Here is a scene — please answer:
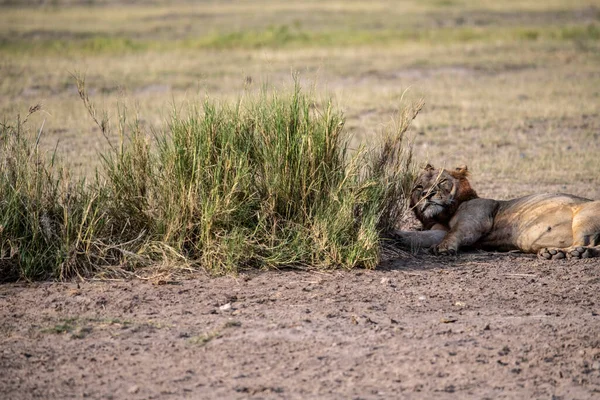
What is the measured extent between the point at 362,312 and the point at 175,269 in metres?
1.53

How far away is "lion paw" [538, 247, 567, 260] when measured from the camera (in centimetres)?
681

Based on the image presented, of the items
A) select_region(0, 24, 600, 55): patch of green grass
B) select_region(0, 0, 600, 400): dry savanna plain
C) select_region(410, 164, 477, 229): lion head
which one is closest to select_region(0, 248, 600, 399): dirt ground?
select_region(0, 0, 600, 400): dry savanna plain

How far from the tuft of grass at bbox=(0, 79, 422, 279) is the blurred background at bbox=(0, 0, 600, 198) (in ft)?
1.26

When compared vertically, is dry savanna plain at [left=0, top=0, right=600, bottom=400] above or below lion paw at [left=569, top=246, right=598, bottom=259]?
below

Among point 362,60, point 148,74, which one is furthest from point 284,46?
Answer: point 148,74

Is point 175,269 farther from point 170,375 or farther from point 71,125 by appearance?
point 71,125

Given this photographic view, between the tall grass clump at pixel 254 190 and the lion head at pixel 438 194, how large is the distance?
0.43m

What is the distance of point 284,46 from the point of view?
2461 centimetres

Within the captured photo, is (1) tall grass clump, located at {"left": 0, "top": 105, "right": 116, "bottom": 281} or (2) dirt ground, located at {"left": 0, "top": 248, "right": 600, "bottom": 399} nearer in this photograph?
(2) dirt ground, located at {"left": 0, "top": 248, "right": 600, "bottom": 399}

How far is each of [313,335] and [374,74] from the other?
14616 mm

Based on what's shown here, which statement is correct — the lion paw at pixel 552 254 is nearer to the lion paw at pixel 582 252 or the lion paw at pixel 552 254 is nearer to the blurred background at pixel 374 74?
the lion paw at pixel 582 252

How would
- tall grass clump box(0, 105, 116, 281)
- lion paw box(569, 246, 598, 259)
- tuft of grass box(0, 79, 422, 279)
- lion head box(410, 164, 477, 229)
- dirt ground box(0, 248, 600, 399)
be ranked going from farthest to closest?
1. lion head box(410, 164, 477, 229)
2. lion paw box(569, 246, 598, 259)
3. tuft of grass box(0, 79, 422, 279)
4. tall grass clump box(0, 105, 116, 281)
5. dirt ground box(0, 248, 600, 399)

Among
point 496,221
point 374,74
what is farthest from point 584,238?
point 374,74

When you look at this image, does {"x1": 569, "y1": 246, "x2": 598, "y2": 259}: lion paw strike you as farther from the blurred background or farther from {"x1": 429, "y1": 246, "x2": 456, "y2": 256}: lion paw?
the blurred background
